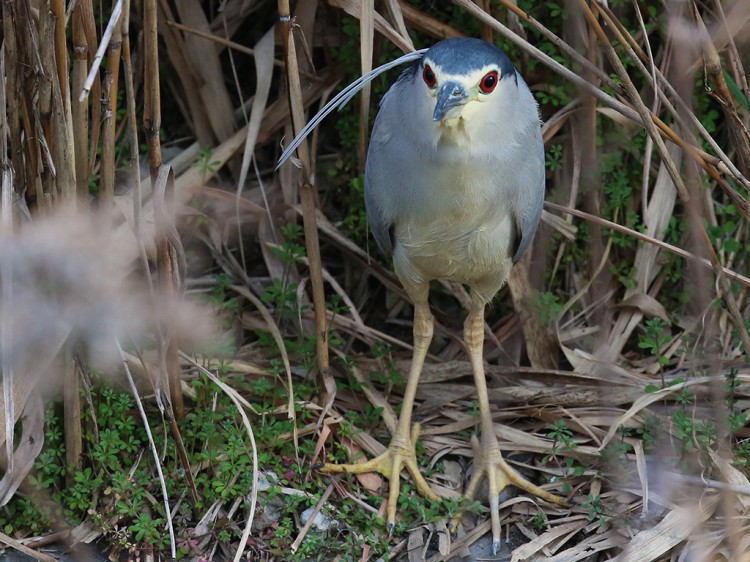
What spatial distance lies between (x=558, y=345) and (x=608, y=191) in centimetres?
55

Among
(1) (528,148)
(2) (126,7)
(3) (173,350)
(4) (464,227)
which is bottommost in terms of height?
(3) (173,350)

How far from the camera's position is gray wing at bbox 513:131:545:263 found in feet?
7.79

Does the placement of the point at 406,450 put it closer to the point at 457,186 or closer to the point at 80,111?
the point at 457,186

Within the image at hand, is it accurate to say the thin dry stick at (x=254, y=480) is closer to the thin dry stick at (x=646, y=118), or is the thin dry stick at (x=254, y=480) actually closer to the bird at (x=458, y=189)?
the bird at (x=458, y=189)

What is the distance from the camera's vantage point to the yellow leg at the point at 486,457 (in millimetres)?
A: 2590

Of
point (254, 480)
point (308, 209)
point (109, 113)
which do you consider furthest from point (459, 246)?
point (109, 113)

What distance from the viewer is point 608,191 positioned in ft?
9.96

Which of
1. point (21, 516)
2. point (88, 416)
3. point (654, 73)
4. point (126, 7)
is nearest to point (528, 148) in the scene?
point (654, 73)

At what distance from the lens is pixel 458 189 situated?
2238mm

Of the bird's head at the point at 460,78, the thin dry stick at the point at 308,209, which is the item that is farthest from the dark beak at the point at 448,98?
the thin dry stick at the point at 308,209

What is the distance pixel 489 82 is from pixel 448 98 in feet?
0.51

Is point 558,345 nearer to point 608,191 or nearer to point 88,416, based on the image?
point 608,191

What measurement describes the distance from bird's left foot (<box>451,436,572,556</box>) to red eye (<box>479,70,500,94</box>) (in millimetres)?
1116

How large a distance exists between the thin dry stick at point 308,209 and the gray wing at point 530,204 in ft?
1.88
